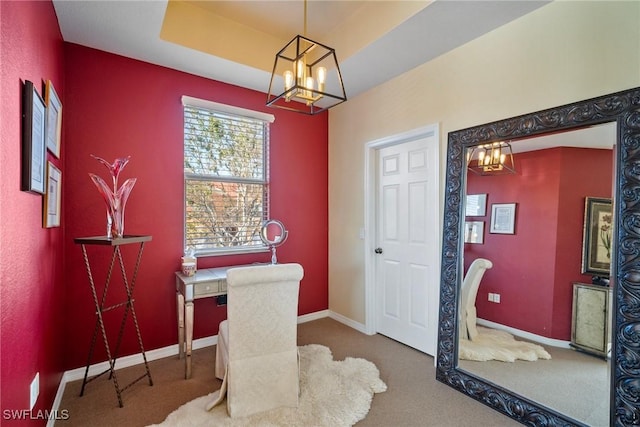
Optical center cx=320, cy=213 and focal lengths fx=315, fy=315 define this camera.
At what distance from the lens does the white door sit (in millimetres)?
2988

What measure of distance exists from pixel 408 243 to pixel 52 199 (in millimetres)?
2928

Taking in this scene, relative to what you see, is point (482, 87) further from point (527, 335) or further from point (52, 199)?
point (52, 199)

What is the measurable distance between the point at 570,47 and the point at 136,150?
343 cm

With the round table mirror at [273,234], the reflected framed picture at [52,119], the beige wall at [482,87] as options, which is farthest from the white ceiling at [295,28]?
the round table mirror at [273,234]

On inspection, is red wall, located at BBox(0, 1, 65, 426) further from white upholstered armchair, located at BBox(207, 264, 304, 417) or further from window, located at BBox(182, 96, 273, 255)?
window, located at BBox(182, 96, 273, 255)

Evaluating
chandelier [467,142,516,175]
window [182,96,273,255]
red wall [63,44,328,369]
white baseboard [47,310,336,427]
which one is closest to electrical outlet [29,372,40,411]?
white baseboard [47,310,336,427]

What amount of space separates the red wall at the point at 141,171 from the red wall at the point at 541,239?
228 cm

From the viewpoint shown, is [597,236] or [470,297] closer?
[597,236]

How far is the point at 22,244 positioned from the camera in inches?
54.9

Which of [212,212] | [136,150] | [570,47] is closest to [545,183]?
[570,47]

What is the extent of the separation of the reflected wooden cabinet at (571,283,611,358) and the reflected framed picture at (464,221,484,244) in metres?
0.66

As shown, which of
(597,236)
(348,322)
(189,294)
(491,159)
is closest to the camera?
(597,236)

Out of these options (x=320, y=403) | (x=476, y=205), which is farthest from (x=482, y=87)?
(x=320, y=403)

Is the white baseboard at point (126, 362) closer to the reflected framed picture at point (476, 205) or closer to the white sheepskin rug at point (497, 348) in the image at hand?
the white sheepskin rug at point (497, 348)
